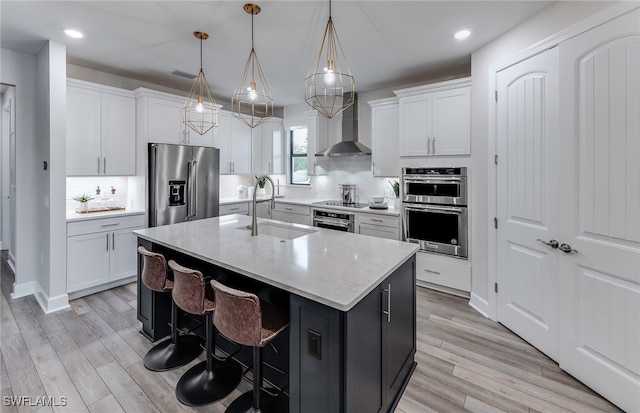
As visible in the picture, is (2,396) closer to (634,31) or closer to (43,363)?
(43,363)

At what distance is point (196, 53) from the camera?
3410 millimetres

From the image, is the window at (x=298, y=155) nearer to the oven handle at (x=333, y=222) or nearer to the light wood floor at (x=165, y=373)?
the oven handle at (x=333, y=222)

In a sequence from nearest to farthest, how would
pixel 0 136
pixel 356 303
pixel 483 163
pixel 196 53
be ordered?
pixel 356 303 < pixel 483 163 < pixel 196 53 < pixel 0 136

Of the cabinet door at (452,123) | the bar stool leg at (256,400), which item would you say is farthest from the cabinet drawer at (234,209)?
the bar stool leg at (256,400)

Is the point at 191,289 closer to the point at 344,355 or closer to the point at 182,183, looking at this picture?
the point at 344,355

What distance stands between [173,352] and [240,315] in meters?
1.26

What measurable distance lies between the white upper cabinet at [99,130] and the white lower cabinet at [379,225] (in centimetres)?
327

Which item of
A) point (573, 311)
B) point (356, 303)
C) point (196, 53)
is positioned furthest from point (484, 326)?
point (196, 53)

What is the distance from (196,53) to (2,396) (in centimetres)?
341

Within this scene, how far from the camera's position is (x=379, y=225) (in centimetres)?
407

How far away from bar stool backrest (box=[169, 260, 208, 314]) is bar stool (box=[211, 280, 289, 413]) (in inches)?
9.3

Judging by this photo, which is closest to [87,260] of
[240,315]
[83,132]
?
[83,132]

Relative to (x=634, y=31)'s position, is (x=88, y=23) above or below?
above

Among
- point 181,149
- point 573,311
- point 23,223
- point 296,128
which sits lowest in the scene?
point 573,311
